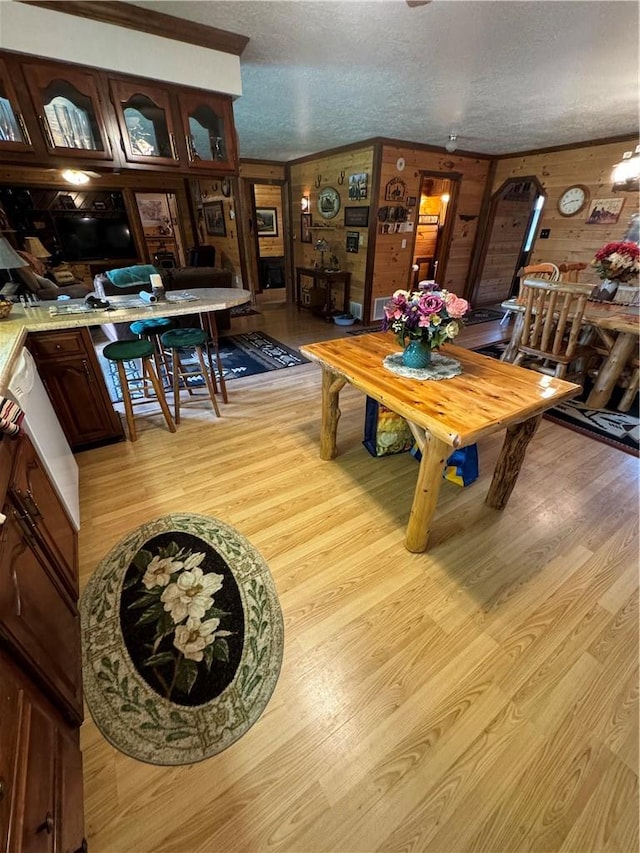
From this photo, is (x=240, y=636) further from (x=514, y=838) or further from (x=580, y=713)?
(x=580, y=713)

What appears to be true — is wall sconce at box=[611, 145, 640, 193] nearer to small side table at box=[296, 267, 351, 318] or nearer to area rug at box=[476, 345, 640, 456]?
area rug at box=[476, 345, 640, 456]

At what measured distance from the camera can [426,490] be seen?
5.10 feet

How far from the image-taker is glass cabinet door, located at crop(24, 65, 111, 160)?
1.94 m

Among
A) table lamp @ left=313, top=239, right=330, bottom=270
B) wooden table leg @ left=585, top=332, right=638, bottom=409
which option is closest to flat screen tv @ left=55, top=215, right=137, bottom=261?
table lamp @ left=313, top=239, right=330, bottom=270

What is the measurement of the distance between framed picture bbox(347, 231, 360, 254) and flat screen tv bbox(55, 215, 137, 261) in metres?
5.12

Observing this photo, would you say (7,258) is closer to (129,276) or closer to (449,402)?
(129,276)

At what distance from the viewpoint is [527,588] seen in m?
1.60

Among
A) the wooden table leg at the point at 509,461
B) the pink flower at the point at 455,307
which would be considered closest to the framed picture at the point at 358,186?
the pink flower at the point at 455,307

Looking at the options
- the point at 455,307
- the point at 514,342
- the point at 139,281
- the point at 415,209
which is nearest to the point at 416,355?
the point at 455,307

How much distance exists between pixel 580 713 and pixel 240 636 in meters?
1.29

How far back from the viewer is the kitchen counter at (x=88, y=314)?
5.63 feet

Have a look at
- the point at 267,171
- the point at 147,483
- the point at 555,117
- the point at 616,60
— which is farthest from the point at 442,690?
the point at 267,171

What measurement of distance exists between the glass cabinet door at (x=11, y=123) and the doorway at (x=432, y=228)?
16.5ft

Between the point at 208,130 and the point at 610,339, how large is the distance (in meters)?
3.73
